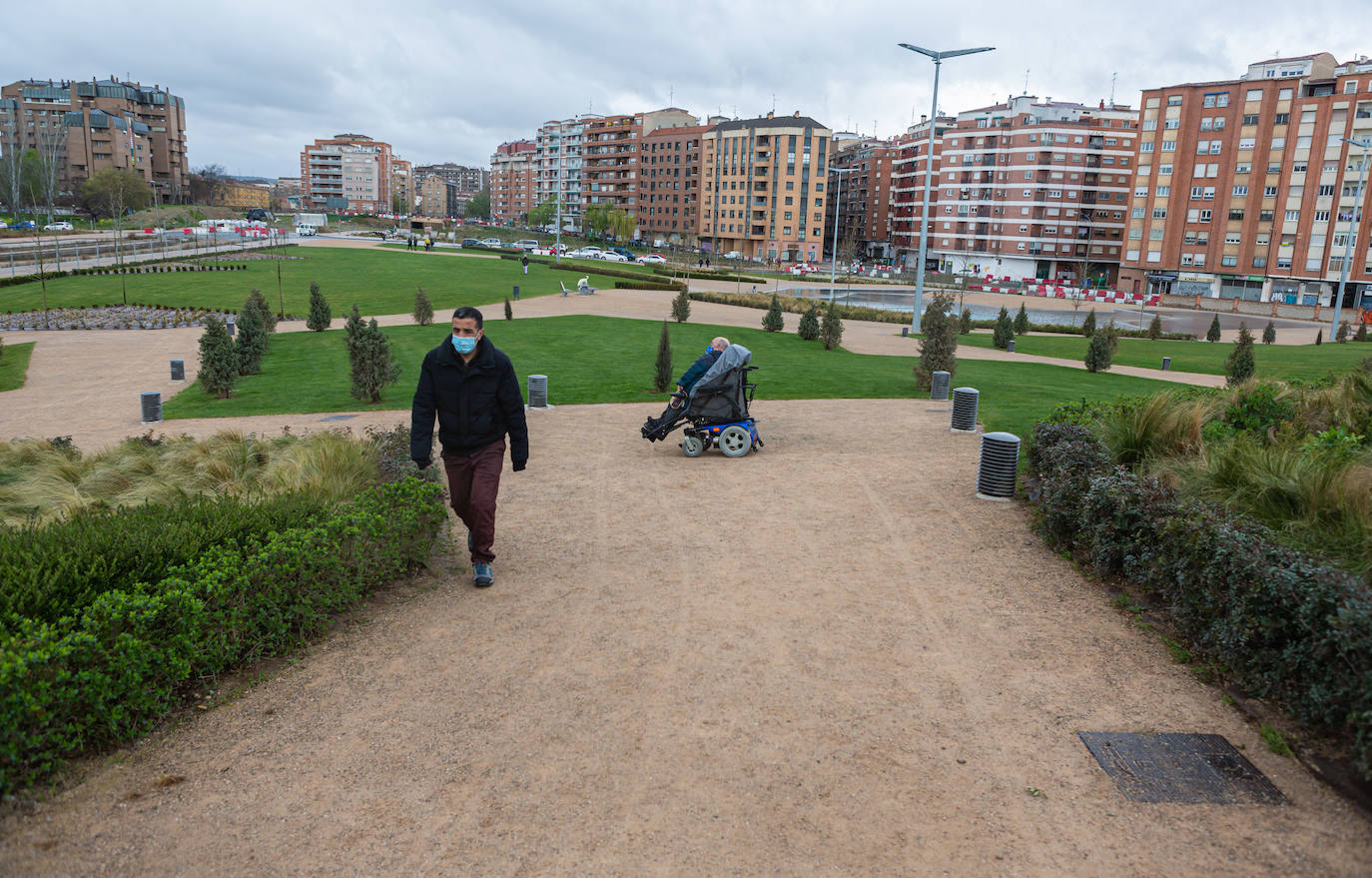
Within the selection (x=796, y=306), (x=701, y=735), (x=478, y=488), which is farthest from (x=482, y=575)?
(x=796, y=306)

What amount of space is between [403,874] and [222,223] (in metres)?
104

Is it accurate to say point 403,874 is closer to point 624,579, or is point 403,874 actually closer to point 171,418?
point 624,579

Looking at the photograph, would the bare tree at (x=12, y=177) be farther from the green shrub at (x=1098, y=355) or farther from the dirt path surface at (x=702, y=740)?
the dirt path surface at (x=702, y=740)

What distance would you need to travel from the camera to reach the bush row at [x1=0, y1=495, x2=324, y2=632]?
185 inches

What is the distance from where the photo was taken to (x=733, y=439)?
11.4 meters

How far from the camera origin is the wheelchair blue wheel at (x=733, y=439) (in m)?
11.4

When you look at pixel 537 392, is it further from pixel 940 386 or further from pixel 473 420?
pixel 473 420

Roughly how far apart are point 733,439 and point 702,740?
7006 mm

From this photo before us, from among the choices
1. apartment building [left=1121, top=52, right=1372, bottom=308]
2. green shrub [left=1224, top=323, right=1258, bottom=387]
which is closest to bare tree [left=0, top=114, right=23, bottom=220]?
green shrub [left=1224, top=323, right=1258, bottom=387]

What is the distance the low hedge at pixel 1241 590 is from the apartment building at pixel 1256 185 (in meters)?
76.7

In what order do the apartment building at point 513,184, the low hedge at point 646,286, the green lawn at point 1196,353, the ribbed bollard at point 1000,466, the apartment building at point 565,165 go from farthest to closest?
the apartment building at point 513,184 < the apartment building at point 565,165 < the low hedge at point 646,286 < the green lawn at point 1196,353 < the ribbed bollard at point 1000,466

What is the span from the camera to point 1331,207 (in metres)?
69.6

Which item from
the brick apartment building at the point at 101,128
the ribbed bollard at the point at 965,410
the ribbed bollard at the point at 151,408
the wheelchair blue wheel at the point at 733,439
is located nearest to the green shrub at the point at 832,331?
the ribbed bollard at the point at 965,410

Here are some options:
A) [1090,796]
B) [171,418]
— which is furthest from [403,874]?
[171,418]
